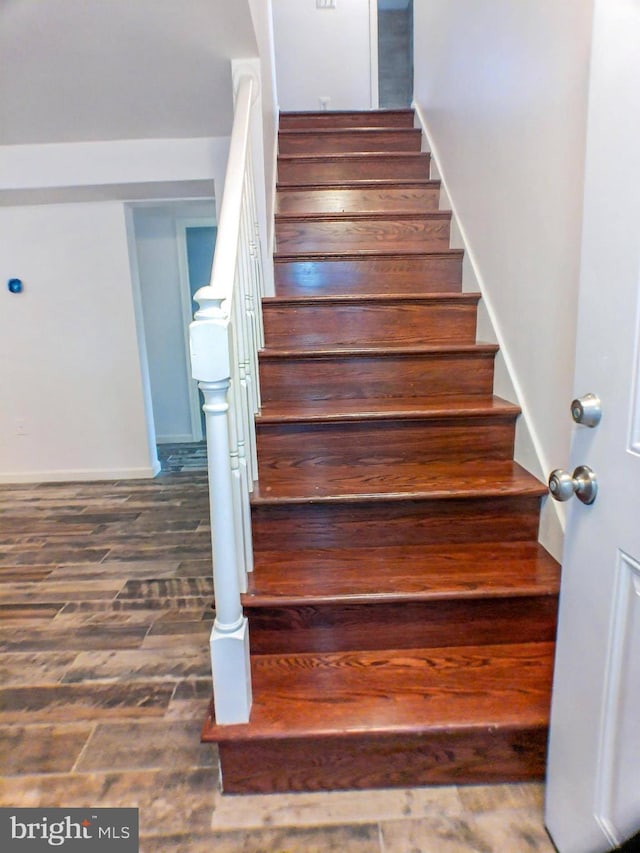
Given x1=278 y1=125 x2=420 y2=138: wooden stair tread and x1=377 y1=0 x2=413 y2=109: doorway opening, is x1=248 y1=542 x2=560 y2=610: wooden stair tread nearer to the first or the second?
x1=278 y1=125 x2=420 y2=138: wooden stair tread

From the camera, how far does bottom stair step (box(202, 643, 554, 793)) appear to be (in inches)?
47.0

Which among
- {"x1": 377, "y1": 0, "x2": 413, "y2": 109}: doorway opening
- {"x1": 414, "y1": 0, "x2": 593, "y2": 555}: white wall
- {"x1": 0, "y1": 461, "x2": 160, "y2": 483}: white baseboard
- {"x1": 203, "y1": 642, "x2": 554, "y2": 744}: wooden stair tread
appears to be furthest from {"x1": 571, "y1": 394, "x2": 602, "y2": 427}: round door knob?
{"x1": 377, "y1": 0, "x2": 413, "y2": 109}: doorway opening

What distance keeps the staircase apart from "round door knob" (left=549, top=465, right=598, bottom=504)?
0.48 m

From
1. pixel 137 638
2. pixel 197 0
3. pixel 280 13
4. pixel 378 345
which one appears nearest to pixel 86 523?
pixel 137 638

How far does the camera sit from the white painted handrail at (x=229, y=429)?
3.42 feet

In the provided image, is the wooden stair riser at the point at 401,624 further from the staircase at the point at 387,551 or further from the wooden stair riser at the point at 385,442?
the wooden stair riser at the point at 385,442

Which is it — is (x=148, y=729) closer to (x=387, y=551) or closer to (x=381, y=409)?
(x=387, y=551)

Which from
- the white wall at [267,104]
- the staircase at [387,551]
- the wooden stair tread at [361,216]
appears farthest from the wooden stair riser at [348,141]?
the staircase at [387,551]

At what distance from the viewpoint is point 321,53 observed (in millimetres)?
4102

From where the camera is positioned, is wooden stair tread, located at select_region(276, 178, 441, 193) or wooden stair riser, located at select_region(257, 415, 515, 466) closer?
wooden stair riser, located at select_region(257, 415, 515, 466)

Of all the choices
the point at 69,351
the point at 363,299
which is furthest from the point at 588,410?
the point at 69,351

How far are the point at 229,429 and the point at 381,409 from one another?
0.72 metres

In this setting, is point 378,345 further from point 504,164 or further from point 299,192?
point 299,192

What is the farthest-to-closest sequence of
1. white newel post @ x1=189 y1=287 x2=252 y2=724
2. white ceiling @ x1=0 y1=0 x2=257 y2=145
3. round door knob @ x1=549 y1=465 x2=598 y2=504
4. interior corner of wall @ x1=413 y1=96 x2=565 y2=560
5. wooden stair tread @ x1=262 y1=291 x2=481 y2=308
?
wooden stair tread @ x1=262 y1=291 x2=481 y2=308, white ceiling @ x1=0 y1=0 x2=257 y2=145, interior corner of wall @ x1=413 y1=96 x2=565 y2=560, white newel post @ x1=189 y1=287 x2=252 y2=724, round door knob @ x1=549 y1=465 x2=598 y2=504
